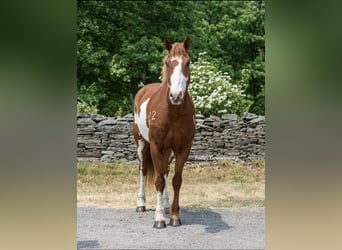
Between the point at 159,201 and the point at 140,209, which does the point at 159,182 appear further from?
the point at 140,209

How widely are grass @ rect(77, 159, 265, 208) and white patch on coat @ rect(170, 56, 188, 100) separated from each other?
2.14 meters

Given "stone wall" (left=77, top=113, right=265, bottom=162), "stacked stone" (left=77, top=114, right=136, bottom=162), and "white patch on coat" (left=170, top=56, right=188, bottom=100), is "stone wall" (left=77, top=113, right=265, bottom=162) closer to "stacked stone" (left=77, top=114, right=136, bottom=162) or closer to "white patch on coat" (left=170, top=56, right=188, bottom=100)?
"stacked stone" (left=77, top=114, right=136, bottom=162)

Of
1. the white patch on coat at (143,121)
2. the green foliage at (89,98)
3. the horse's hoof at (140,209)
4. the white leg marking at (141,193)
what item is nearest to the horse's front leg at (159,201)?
the white patch on coat at (143,121)

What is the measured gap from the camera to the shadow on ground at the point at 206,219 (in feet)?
17.7

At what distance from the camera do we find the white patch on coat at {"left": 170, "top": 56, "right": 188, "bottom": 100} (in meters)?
4.52

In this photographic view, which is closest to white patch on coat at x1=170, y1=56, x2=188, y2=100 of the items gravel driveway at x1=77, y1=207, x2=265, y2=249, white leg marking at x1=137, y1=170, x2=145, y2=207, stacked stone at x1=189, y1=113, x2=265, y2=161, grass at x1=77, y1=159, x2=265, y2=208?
gravel driveway at x1=77, y1=207, x2=265, y2=249

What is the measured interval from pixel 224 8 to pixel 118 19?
414 centimetres

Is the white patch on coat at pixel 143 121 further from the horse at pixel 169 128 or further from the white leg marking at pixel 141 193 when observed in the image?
the white leg marking at pixel 141 193

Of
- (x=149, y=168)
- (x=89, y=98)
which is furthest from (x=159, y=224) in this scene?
(x=89, y=98)

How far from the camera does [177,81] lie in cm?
454

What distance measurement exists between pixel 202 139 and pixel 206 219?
3.97 m

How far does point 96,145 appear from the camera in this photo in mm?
9781
